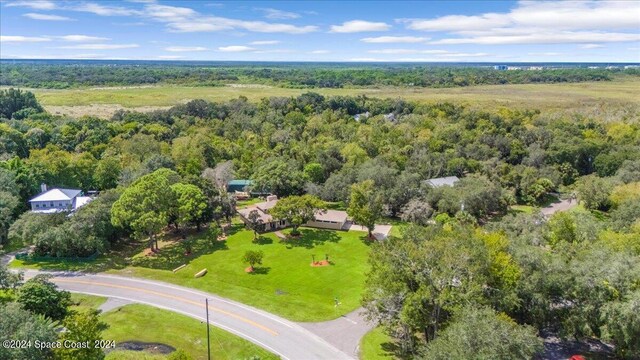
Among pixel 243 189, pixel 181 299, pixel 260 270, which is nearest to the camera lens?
pixel 181 299

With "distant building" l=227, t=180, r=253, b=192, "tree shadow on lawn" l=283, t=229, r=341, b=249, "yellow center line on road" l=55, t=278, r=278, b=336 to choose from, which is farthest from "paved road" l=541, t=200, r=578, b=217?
"yellow center line on road" l=55, t=278, r=278, b=336

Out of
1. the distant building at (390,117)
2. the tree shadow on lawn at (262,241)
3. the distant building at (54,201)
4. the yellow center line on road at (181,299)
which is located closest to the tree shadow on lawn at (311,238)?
the tree shadow on lawn at (262,241)

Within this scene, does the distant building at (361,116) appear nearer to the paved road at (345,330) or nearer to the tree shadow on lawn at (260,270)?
the tree shadow on lawn at (260,270)

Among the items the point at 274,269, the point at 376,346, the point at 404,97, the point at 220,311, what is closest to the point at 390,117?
the point at 404,97

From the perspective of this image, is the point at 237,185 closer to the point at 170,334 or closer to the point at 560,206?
the point at 170,334

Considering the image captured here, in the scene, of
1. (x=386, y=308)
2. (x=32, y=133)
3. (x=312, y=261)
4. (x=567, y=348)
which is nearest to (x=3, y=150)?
(x=32, y=133)

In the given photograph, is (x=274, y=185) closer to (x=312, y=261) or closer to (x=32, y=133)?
(x=312, y=261)
